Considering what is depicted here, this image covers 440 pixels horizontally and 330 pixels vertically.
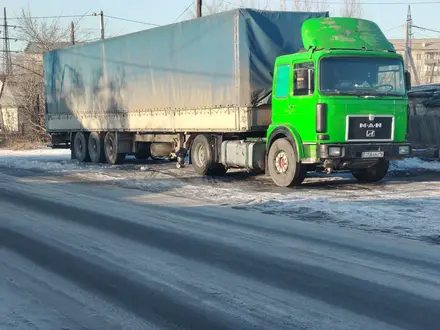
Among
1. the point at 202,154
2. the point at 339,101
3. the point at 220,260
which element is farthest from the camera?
the point at 202,154

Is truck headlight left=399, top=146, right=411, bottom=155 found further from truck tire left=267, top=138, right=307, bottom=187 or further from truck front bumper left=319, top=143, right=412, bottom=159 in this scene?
truck tire left=267, top=138, right=307, bottom=187

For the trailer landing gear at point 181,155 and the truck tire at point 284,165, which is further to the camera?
the trailer landing gear at point 181,155

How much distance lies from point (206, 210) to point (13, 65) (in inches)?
1501

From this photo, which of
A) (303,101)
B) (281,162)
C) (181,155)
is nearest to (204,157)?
(181,155)

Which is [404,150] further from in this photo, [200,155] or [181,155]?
[181,155]

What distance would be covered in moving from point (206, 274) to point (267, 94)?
8.92 metres

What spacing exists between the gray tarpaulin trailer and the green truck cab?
1120 mm

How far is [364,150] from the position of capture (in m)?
13.2

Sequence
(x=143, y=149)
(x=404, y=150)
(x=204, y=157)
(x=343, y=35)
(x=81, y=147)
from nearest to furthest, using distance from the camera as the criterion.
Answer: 1. (x=343, y=35)
2. (x=404, y=150)
3. (x=204, y=157)
4. (x=143, y=149)
5. (x=81, y=147)

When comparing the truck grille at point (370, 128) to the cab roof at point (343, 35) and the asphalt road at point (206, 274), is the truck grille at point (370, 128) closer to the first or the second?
the cab roof at point (343, 35)

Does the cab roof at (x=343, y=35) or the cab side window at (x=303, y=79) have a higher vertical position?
the cab roof at (x=343, y=35)

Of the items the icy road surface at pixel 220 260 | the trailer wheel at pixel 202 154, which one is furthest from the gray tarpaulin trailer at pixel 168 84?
the icy road surface at pixel 220 260

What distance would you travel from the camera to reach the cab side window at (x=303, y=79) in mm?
13008

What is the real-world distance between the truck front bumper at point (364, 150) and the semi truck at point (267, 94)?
0.02 m
